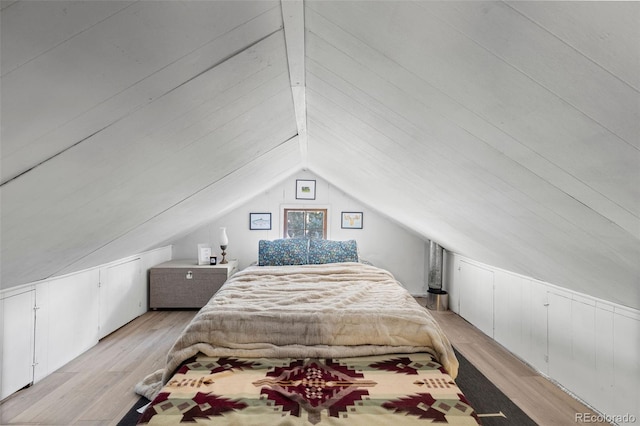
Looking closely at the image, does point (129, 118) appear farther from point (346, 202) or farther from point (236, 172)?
point (346, 202)

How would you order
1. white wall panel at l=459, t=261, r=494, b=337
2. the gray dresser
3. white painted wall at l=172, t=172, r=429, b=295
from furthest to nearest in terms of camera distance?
white painted wall at l=172, t=172, r=429, b=295
the gray dresser
white wall panel at l=459, t=261, r=494, b=337

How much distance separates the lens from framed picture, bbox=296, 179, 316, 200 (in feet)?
16.8

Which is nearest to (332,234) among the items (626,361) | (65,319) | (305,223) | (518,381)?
(305,223)

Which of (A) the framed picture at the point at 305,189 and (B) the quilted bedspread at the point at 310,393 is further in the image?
(A) the framed picture at the point at 305,189

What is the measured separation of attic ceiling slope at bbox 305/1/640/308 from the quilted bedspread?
2.88 ft

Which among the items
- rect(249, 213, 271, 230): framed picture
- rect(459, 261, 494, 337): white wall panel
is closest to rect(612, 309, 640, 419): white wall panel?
rect(459, 261, 494, 337): white wall panel

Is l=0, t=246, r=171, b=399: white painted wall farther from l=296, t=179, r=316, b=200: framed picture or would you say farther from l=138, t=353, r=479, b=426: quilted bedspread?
l=296, t=179, r=316, b=200: framed picture

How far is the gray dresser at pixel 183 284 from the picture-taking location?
432 centimetres

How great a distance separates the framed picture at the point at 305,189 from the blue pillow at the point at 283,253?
876 mm

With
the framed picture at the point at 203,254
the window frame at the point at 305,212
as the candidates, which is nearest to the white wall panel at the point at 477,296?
the window frame at the point at 305,212

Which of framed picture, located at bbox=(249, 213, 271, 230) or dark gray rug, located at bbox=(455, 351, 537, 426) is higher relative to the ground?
framed picture, located at bbox=(249, 213, 271, 230)

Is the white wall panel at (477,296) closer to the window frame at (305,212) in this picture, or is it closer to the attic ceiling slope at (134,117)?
the window frame at (305,212)

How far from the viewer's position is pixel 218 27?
3.07 feet

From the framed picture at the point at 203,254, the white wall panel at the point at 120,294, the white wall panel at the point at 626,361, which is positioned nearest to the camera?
the white wall panel at the point at 626,361
